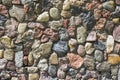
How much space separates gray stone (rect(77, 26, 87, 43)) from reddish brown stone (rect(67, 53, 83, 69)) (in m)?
0.16

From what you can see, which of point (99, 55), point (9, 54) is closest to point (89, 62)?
point (99, 55)

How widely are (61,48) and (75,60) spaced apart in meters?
0.18

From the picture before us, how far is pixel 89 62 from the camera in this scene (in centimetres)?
379

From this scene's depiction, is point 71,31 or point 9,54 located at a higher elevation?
point 71,31

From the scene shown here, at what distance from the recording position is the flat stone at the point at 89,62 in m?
3.79

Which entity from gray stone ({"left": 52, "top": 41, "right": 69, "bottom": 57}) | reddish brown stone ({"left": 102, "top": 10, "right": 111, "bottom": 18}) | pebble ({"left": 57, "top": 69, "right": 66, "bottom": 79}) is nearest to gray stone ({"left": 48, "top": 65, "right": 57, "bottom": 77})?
pebble ({"left": 57, "top": 69, "right": 66, "bottom": 79})

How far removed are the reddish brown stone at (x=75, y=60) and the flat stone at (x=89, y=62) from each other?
51mm

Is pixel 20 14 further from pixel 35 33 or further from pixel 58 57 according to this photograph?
pixel 58 57

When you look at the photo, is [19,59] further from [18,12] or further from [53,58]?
[18,12]

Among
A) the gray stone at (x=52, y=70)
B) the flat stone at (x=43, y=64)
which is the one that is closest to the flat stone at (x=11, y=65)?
the flat stone at (x=43, y=64)

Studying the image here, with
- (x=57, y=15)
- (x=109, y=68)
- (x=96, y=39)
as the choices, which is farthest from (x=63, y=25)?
(x=109, y=68)

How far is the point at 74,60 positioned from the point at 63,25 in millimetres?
353

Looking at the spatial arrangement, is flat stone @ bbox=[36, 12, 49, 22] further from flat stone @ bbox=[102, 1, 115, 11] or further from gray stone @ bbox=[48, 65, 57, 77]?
flat stone @ bbox=[102, 1, 115, 11]

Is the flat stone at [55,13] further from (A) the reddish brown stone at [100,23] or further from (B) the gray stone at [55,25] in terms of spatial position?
(A) the reddish brown stone at [100,23]
